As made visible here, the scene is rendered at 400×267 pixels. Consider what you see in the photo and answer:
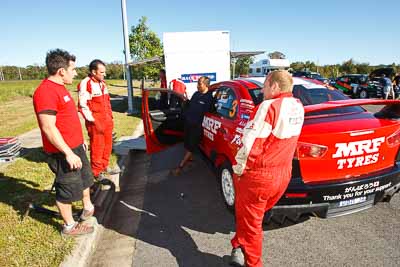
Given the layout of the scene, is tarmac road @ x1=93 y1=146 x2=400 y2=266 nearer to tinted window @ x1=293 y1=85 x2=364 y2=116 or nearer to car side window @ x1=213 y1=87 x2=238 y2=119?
car side window @ x1=213 y1=87 x2=238 y2=119

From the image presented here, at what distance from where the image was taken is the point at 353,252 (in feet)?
8.99

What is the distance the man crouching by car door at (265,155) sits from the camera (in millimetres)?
2074

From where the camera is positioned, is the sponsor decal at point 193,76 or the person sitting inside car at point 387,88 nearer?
the sponsor decal at point 193,76

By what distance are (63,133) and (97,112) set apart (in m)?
1.54

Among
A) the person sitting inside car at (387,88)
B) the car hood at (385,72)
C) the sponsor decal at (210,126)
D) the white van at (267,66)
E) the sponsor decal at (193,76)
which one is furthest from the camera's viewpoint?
the white van at (267,66)

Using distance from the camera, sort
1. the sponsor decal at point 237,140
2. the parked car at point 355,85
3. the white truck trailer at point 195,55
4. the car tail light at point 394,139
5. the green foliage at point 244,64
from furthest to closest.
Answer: the green foliage at point 244,64 → the parked car at point 355,85 → the white truck trailer at point 195,55 → the sponsor decal at point 237,140 → the car tail light at point 394,139

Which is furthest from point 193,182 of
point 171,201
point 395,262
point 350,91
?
point 350,91

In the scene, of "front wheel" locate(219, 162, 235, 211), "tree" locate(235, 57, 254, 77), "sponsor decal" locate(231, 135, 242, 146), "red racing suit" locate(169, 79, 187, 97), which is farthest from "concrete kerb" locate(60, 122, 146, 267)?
"tree" locate(235, 57, 254, 77)

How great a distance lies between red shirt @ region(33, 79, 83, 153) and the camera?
248 cm

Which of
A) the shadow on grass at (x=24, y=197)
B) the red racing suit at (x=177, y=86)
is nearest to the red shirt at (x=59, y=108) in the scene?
the shadow on grass at (x=24, y=197)

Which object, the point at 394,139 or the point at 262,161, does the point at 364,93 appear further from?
the point at 262,161

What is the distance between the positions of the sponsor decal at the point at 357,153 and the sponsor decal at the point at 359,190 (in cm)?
20

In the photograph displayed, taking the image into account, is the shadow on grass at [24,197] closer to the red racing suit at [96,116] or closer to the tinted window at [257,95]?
the red racing suit at [96,116]

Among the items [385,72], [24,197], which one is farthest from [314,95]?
[385,72]
